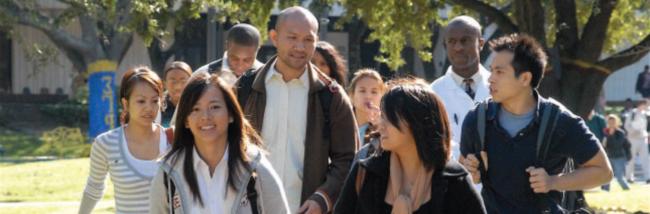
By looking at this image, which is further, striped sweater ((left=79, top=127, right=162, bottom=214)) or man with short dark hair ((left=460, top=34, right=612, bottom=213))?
striped sweater ((left=79, top=127, right=162, bottom=214))

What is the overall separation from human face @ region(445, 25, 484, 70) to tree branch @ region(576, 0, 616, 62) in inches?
326

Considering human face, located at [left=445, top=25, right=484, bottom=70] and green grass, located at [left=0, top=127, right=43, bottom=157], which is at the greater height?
human face, located at [left=445, top=25, right=484, bottom=70]

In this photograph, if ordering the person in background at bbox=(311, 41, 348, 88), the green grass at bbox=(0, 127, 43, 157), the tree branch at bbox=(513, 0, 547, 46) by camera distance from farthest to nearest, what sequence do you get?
the green grass at bbox=(0, 127, 43, 157) < the tree branch at bbox=(513, 0, 547, 46) < the person in background at bbox=(311, 41, 348, 88)

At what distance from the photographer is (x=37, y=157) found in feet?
89.9

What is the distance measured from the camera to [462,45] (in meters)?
6.98

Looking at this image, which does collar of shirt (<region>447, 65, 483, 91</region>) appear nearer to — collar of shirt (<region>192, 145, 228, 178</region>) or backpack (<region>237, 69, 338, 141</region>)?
backpack (<region>237, 69, 338, 141</region>)

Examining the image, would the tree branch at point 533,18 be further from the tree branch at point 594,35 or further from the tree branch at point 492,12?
the tree branch at point 594,35

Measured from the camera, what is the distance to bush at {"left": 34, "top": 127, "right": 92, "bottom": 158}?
28.0m

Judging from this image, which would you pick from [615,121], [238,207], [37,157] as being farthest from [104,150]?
[37,157]

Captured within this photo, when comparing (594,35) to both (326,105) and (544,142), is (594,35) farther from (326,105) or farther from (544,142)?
(544,142)

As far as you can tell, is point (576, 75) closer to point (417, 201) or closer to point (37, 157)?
point (417, 201)

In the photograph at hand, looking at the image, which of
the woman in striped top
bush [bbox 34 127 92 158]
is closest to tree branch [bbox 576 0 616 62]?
the woman in striped top

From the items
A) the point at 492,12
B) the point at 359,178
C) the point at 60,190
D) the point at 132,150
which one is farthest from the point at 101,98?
the point at 359,178

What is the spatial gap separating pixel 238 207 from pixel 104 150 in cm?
173
